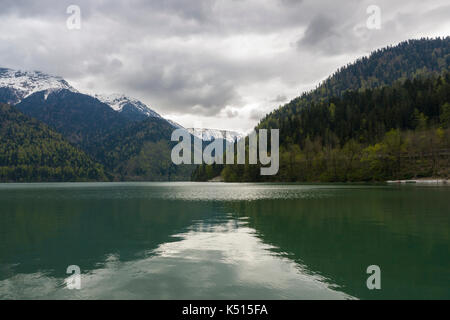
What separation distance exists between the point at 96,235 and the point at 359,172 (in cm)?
18883

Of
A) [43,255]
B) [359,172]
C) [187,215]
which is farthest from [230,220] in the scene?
[359,172]

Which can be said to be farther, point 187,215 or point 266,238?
point 187,215

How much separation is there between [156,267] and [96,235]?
14.1 m

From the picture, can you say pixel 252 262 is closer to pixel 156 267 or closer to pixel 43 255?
pixel 156 267

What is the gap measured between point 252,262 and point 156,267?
20.9ft

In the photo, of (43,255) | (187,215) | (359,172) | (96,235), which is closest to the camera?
(43,255)

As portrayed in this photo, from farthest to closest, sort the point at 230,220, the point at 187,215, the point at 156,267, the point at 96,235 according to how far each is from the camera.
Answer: the point at 187,215
the point at 230,220
the point at 96,235
the point at 156,267
